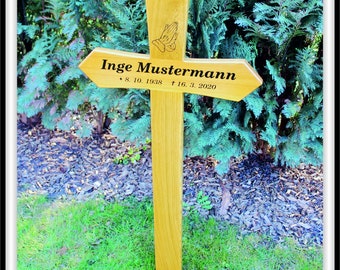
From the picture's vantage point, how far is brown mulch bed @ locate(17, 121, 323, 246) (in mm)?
2705

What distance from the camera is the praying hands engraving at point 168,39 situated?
5.98 feet

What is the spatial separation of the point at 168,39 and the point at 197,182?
1225 millimetres

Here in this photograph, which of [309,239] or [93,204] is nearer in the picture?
[309,239]

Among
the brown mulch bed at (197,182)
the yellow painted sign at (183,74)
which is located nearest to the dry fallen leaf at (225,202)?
the brown mulch bed at (197,182)

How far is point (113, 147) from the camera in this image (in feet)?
9.86

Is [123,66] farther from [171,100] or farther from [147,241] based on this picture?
[147,241]

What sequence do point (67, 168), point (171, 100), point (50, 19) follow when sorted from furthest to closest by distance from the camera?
1. point (67, 168)
2. point (50, 19)
3. point (171, 100)

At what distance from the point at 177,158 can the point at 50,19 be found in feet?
4.15

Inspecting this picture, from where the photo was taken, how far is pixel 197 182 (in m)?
2.85

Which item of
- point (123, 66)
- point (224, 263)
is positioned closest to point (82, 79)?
point (123, 66)

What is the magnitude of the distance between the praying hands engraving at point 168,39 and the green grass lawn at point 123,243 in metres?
1.23

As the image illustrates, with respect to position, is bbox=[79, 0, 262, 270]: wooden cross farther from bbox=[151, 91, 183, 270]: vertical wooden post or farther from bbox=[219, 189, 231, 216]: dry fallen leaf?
bbox=[219, 189, 231, 216]: dry fallen leaf

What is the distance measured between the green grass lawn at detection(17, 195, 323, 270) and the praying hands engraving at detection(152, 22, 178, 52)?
4.02 feet

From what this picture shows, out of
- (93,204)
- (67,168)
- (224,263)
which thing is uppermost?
(67,168)
